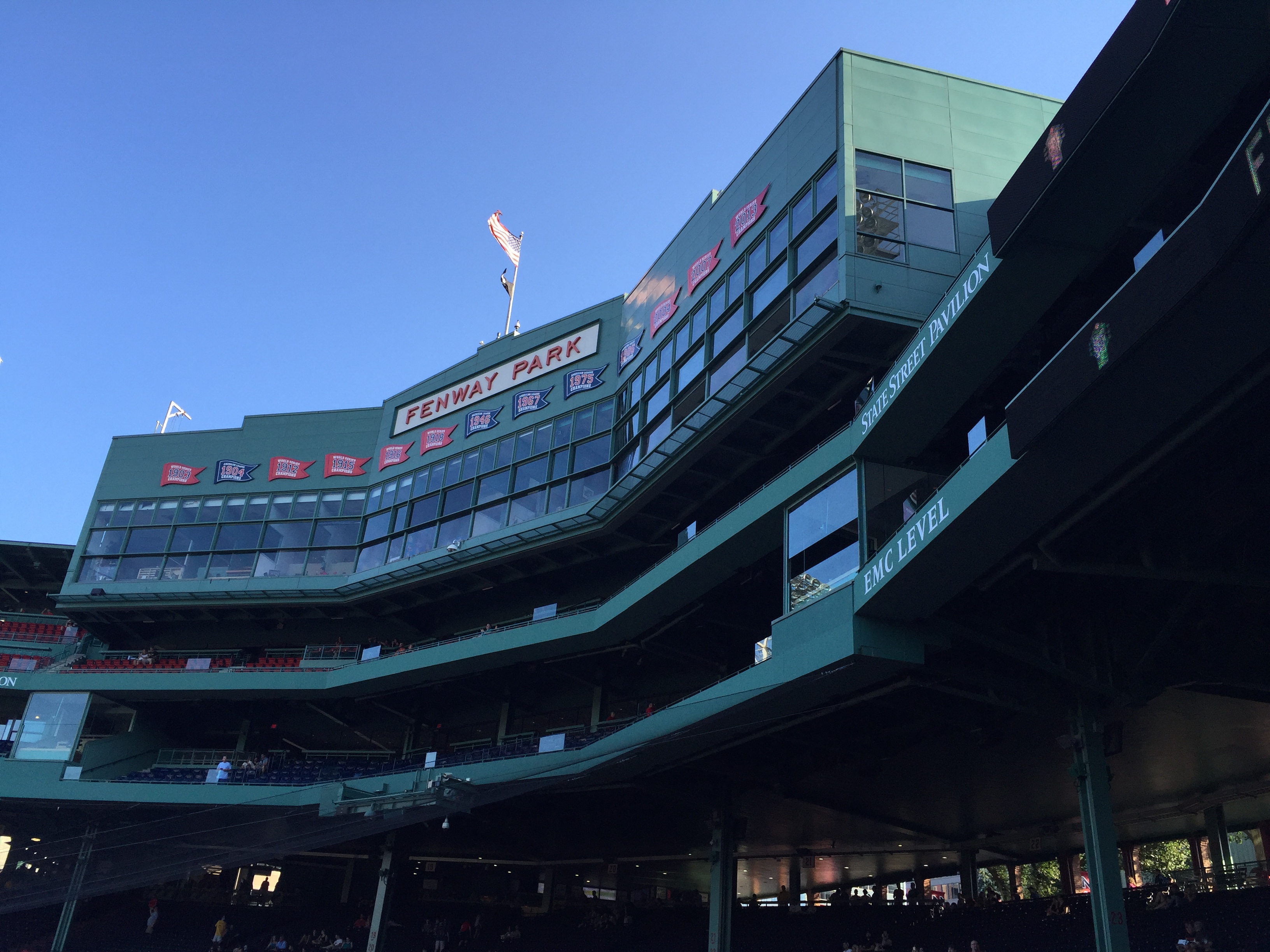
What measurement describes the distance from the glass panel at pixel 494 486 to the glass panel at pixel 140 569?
16815 mm

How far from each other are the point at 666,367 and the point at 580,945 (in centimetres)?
1994

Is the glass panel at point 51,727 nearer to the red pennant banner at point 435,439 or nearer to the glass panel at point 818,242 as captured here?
the red pennant banner at point 435,439

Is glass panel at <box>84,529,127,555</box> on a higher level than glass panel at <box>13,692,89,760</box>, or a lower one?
higher

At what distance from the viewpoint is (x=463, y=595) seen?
41375 millimetres

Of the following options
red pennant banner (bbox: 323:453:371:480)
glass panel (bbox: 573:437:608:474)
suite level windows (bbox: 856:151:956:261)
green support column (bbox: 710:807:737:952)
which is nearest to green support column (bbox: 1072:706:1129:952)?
suite level windows (bbox: 856:151:956:261)

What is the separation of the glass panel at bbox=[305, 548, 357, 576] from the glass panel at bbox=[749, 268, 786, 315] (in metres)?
22.5

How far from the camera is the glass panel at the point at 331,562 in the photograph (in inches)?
1635

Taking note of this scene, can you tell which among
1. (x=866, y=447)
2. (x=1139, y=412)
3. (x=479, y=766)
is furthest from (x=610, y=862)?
(x=1139, y=412)

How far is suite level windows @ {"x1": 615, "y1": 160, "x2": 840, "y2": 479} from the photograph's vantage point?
24406mm

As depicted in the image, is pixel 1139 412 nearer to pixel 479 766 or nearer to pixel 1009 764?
pixel 1009 764

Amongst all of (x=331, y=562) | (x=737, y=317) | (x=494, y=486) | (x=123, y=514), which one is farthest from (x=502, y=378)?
(x=123, y=514)

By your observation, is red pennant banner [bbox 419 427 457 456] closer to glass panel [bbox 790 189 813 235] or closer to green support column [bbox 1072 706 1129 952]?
glass panel [bbox 790 189 813 235]

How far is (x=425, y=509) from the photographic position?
3919cm

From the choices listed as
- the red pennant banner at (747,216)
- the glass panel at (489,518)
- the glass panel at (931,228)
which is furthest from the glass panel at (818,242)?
the glass panel at (489,518)
